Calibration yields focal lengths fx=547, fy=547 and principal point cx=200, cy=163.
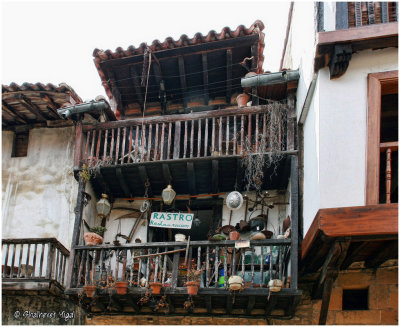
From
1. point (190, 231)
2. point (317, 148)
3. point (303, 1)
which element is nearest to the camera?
point (317, 148)

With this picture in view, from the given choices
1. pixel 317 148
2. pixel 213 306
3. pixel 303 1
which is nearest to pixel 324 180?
pixel 317 148

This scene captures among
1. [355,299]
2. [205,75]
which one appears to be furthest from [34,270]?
[355,299]

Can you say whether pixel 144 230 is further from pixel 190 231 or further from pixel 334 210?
pixel 334 210

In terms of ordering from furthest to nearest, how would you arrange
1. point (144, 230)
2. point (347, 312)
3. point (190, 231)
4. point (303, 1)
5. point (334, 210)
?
point (190, 231), point (144, 230), point (303, 1), point (347, 312), point (334, 210)

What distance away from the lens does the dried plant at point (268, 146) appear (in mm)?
10102

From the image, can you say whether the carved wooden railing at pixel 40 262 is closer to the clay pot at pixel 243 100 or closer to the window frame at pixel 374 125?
the clay pot at pixel 243 100

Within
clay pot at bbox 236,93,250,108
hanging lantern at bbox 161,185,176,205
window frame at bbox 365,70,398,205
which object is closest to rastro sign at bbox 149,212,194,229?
hanging lantern at bbox 161,185,176,205

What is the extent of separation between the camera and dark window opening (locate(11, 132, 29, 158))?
12.8 meters

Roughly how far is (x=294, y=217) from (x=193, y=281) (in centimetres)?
206

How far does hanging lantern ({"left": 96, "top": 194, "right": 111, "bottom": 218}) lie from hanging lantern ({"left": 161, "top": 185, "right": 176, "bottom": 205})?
1341mm

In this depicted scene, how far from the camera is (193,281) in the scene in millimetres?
9344

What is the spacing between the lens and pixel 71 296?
33.1ft

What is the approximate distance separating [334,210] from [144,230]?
5.10 metres

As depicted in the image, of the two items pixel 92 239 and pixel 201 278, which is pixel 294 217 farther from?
pixel 92 239
